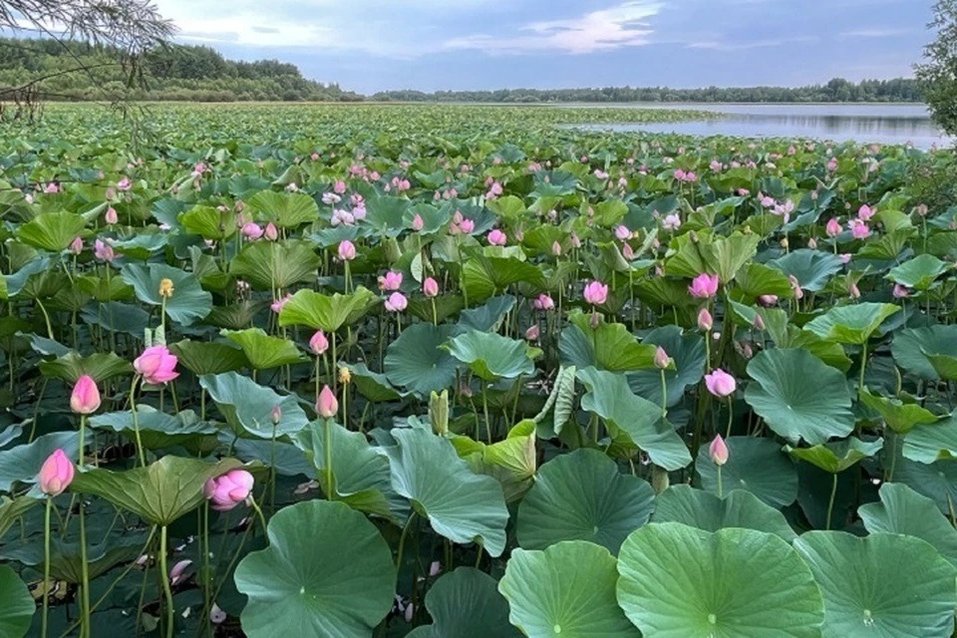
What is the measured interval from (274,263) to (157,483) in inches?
44.6

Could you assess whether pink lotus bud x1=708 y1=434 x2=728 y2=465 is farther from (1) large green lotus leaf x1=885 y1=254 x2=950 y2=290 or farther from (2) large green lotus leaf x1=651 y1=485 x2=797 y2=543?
(1) large green lotus leaf x1=885 y1=254 x2=950 y2=290

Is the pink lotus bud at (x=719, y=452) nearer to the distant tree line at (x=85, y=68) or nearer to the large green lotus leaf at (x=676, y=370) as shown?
the large green lotus leaf at (x=676, y=370)

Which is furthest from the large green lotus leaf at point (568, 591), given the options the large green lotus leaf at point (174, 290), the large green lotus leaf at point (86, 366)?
the large green lotus leaf at point (174, 290)

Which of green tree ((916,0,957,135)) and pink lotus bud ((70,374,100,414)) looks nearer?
pink lotus bud ((70,374,100,414))

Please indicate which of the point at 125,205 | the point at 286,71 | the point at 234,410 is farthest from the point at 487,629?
the point at 286,71

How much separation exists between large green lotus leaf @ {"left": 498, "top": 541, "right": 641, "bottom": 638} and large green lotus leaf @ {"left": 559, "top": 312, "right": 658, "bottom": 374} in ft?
2.11

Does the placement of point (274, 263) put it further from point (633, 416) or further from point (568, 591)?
point (568, 591)

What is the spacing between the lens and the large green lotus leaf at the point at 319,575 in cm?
91

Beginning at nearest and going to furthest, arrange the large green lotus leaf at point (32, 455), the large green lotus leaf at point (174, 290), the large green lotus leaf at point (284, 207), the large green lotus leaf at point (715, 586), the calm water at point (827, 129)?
1. the large green lotus leaf at point (715, 586)
2. the large green lotus leaf at point (32, 455)
3. the large green lotus leaf at point (174, 290)
4. the large green lotus leaf at point (284, 207)
5. the calm water at point (827, 129)

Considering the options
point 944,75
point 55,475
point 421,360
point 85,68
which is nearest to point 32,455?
point 55,475

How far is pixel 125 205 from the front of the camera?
2965mm

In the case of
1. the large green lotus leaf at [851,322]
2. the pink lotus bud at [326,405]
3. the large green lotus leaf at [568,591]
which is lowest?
the large green lotus leaf at [568,591]

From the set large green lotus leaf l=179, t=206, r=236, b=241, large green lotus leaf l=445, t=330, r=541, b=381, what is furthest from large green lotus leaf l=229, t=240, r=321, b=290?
large green lotus leaf l=445, t=330, r=541, b=381

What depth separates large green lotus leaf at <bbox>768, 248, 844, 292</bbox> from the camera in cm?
206
